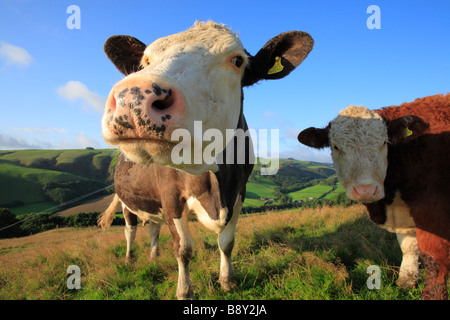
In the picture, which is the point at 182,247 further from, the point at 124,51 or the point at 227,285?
the point at 124,51

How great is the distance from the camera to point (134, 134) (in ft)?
4.23

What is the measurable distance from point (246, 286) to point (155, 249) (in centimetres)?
271

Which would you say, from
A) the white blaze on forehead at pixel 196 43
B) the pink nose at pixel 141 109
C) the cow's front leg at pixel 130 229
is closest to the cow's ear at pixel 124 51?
the white blaze on forehead at pixel 196 43

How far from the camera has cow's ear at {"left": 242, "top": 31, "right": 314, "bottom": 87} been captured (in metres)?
2.63

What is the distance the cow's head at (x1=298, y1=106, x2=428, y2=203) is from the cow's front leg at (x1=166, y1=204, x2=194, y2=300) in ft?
6.91

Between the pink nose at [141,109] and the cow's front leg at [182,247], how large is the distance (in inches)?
81.4

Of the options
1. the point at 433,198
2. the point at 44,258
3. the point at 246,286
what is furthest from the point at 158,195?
the point at 44,258

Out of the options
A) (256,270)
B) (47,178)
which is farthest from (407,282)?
(47,178)

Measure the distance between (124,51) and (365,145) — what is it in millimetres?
3389

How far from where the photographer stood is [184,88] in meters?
1.45

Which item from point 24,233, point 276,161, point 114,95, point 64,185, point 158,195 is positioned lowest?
point 24,233

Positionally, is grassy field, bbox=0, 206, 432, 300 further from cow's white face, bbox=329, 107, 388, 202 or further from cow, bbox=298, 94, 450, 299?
cow's white face, bbox=329, 107, 388, 202

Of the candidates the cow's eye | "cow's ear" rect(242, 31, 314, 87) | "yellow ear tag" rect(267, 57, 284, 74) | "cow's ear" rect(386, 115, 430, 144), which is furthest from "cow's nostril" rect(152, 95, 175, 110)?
"cow's ear" rect(386, 115, 430, 144)
